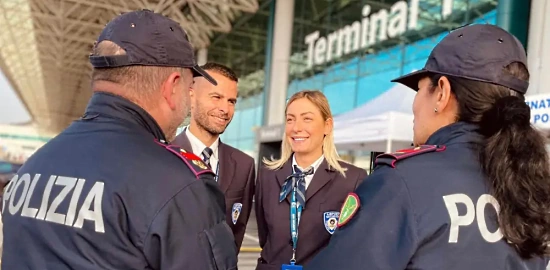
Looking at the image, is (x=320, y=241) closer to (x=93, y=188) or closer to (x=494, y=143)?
(x=494, y=143)

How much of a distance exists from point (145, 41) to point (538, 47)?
7.22 metres

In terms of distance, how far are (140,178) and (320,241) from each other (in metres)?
1.25

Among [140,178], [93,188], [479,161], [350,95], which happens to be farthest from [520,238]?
[350,95]

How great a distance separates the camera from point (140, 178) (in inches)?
41.4

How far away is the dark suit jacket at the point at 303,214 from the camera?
2.12 meters

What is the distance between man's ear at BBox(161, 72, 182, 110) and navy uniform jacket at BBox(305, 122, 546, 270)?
553 millimetres

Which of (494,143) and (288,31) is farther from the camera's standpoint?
(288,31)

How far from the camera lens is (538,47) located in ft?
22.4

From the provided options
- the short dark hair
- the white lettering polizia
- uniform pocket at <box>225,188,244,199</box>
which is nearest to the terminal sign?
the short dark hair

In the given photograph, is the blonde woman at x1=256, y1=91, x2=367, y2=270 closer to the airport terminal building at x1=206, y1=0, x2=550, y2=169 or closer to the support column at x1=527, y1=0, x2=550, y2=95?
the airport terminal building at x1=206, y1=0, x2=550, y2=169

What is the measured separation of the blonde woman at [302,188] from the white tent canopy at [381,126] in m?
3.69

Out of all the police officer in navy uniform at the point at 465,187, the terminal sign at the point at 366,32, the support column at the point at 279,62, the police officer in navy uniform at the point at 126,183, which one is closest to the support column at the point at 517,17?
the terminal sign at the point at 366,32

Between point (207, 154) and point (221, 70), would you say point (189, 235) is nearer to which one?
point (207, 154)

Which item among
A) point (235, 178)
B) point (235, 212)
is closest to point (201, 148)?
point (235, 178)
